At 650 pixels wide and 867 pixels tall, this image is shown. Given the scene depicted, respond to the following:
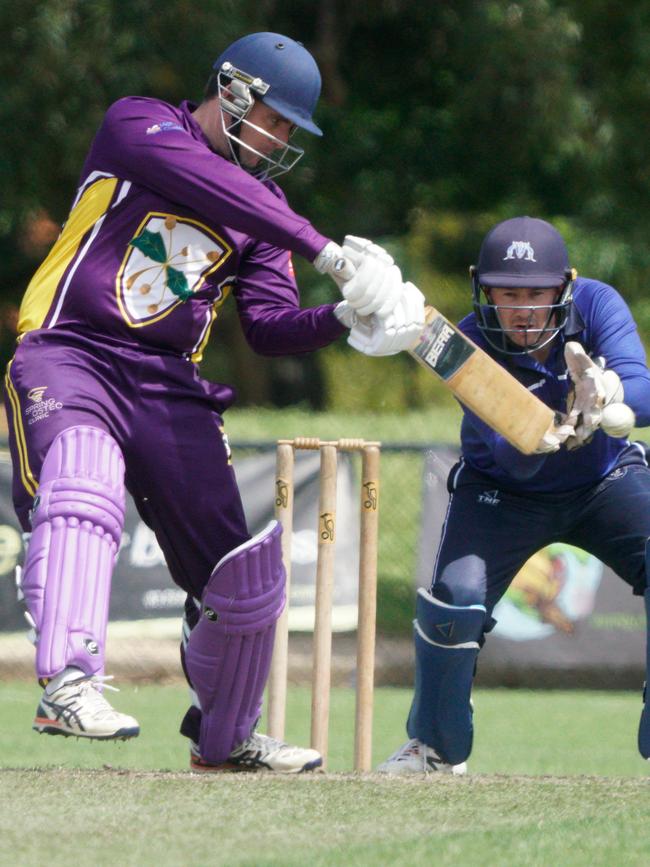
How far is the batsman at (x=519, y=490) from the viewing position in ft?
14.8

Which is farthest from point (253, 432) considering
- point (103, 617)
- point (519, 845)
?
point (519, 845)

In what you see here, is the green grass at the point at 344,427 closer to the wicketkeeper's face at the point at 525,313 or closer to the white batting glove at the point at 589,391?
the wicketkeeper's face at the point at 525,313

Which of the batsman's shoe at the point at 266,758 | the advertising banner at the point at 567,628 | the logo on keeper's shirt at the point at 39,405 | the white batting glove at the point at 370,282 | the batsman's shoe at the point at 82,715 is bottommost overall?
the batsman's shoe at the point at 266,758

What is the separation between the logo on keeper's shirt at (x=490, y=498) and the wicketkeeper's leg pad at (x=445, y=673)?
334 mm

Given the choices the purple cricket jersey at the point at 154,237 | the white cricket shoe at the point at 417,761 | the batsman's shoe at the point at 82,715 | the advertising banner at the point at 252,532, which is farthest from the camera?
the advertising banner at the point at 252,532

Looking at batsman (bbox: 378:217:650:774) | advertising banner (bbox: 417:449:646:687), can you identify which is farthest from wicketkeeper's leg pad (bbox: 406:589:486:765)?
advertising banner (bbox: 417:449:646:687)

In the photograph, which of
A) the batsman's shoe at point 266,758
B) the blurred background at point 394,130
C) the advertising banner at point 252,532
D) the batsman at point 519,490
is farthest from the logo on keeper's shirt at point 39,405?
the blurred background at point 394,130

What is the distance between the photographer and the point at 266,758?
439cm

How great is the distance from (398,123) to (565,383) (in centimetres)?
1167

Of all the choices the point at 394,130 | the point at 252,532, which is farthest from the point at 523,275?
the point at 394,130

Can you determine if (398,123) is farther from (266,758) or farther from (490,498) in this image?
(266,758)

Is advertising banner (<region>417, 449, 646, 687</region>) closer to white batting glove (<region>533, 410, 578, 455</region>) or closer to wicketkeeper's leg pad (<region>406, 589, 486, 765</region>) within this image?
wicketkeeper's leg pad (<region>406, 589, 486, 765</region>)

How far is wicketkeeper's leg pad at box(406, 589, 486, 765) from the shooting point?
14.9 ft

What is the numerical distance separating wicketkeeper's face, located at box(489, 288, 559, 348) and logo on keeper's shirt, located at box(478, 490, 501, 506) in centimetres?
47
